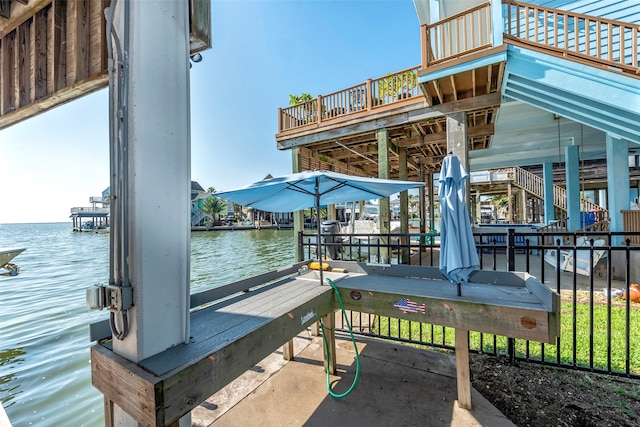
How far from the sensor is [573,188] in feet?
27.3

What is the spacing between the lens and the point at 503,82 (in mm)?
5199

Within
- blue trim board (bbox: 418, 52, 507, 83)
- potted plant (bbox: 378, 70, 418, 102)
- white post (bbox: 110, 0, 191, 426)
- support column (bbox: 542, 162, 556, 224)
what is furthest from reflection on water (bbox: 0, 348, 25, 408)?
support column (bbox: 542, 162, 556, 224)

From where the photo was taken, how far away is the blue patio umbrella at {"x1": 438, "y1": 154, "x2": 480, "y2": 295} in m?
2.52

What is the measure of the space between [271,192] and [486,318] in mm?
2699

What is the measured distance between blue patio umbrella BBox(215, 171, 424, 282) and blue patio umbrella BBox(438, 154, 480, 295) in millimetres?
473

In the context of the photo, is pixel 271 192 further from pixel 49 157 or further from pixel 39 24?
pixel 49 157

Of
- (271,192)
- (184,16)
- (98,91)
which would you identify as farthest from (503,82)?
(98,91)

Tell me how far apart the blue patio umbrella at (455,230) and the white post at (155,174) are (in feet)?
7.29

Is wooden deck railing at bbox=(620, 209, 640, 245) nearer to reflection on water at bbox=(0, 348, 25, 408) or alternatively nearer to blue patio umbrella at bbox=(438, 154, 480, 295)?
blue patio umbrella at bbox=(438, 154, 480, 295)

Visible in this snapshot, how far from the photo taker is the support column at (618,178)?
618cm

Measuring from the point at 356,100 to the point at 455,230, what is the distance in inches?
250

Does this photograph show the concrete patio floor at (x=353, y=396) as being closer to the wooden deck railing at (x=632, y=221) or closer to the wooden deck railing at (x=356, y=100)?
the wooden deck railing at (x=632, y=221)

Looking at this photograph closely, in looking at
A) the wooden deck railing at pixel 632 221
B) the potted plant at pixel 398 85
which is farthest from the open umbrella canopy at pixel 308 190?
the wooden deck railing at pixel 632 221

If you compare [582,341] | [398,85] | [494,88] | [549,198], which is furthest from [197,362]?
[549,198]
